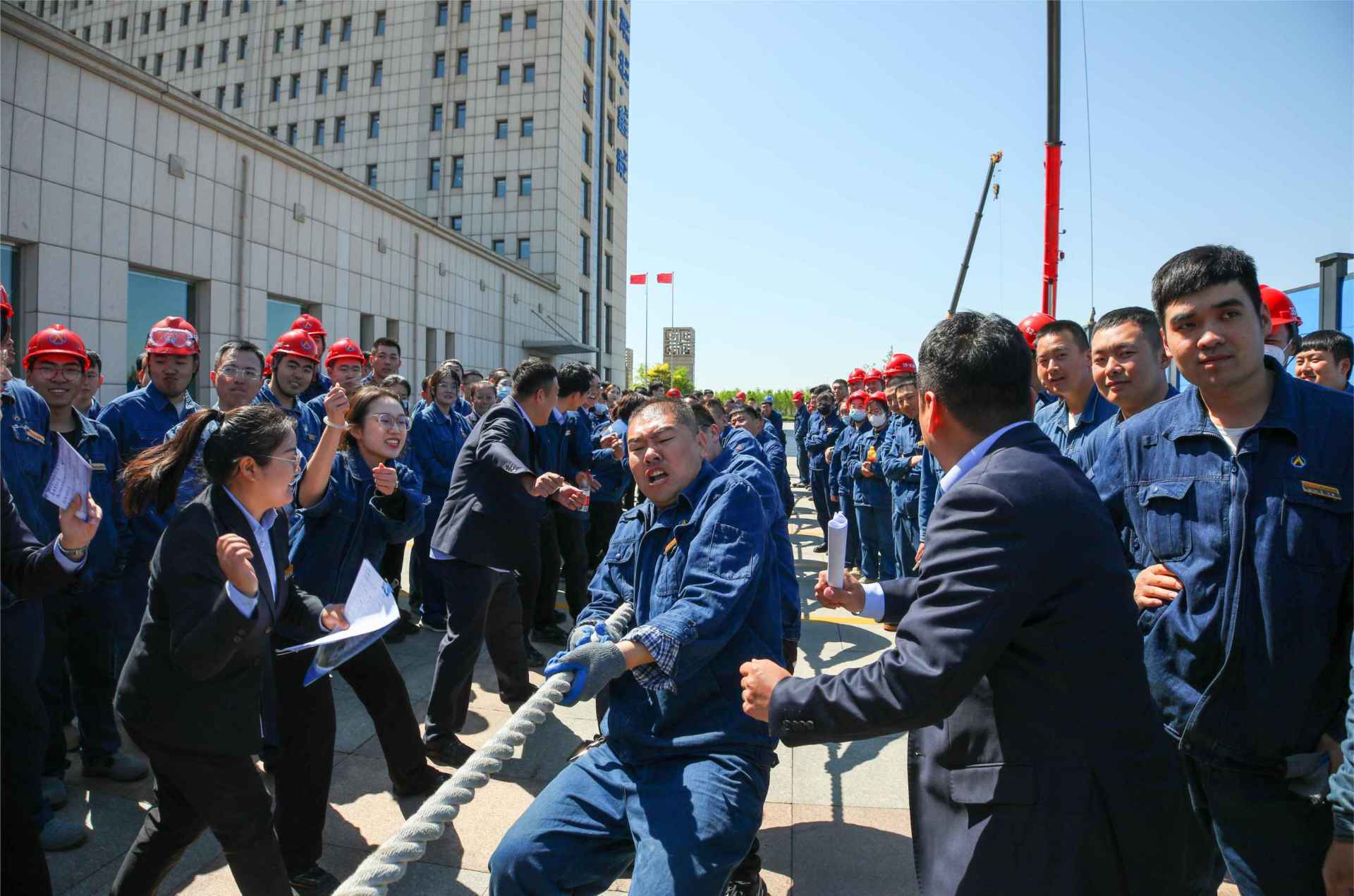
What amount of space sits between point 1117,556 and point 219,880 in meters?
3.39

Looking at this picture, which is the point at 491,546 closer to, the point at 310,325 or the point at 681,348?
the point at 310,325

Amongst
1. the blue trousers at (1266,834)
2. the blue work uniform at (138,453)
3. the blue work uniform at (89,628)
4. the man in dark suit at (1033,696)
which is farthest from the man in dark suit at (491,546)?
the blue trousers at (1266,834)

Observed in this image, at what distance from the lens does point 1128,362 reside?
3162mm

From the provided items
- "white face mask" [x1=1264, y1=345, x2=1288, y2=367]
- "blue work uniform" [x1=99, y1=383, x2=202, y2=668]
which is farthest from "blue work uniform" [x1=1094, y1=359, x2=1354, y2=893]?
"blue work uniform" [x1=99, y1=383, x2=202, y2=668]

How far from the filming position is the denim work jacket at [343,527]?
11.4 ft

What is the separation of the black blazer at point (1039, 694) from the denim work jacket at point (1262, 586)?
452mm

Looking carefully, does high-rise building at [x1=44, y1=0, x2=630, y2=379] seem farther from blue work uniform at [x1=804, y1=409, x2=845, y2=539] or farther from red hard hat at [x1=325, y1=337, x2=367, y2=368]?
red hard hat at [x1=325, y1=337, x2=367, y2=368]

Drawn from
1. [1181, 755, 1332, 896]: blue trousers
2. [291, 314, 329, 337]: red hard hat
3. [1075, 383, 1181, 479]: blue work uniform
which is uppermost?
[291, 314, 329, 337]: red hard hat

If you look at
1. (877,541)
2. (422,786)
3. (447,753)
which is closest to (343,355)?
(447,753)

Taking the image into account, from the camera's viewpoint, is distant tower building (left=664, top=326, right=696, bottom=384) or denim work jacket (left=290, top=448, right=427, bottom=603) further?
distant tower building (left=664, top=326, right=696, bottom=384)

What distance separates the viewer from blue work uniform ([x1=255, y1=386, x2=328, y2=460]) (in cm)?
506

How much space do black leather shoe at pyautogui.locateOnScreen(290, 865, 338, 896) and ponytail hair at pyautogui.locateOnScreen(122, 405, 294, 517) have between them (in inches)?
59.2

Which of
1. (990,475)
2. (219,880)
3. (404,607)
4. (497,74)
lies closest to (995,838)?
(990,475)

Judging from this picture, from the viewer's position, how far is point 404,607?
272 inches
